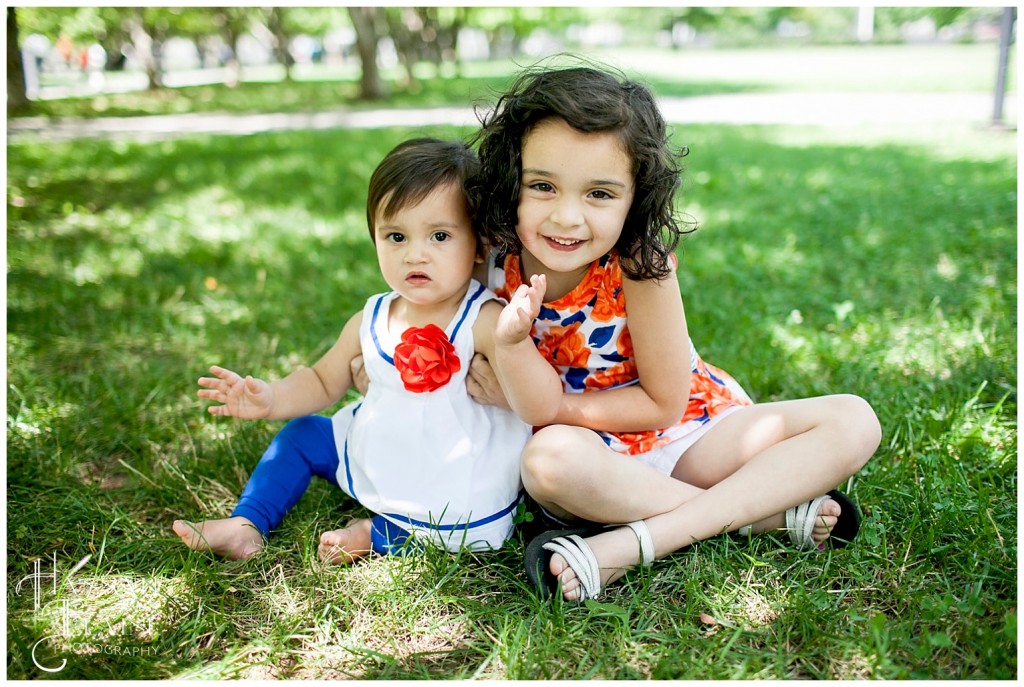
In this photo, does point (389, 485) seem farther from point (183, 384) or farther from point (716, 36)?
point (716, 36)

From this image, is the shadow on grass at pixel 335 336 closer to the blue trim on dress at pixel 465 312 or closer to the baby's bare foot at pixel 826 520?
the baby's bare foot at pixel 826 520

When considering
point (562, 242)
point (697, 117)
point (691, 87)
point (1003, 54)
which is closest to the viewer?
point (562, 242)

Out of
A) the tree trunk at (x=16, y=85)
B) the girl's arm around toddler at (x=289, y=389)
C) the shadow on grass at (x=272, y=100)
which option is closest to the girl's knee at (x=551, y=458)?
the girl's arm around toddler at (x=289, y=389)

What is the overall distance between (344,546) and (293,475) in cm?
29

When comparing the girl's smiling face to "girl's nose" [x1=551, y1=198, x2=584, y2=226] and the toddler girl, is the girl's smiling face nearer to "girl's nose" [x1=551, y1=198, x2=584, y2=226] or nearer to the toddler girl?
"girl's nose" [x1=551, y1=198, x2=584, y2=226]

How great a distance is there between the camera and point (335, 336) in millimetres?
3426

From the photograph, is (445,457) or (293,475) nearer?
(445,457)

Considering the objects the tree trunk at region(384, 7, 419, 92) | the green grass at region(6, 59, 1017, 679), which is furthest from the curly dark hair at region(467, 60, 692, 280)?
the tree trunk at region(384, 7, 419, 92)

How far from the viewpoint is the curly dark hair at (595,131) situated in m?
1.77

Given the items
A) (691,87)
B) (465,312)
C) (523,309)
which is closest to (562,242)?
(523,309)

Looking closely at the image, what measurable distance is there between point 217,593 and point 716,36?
52.0 meters

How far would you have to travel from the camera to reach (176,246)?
4879 mm

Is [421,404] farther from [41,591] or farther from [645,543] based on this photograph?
[41,591]

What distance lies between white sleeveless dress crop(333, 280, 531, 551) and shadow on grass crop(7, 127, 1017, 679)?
9.2 inches
